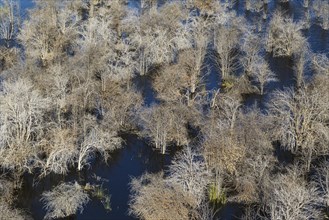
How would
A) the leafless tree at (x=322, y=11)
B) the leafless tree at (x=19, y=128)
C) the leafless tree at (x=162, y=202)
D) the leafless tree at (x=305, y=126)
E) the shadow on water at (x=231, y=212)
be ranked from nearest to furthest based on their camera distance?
the leafless tree at (x=162, y=202) < the shadow on water at (x=231, y=212) < the leafless tree at (x=19, y=128) < the leafless tree at (x=305, y=126) < the leafless tree at (x=322, y=11)

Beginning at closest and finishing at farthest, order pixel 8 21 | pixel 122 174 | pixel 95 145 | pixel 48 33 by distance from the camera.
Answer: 1. pixel 95 145
2. pixel 122 174
3. pixel 48 33
4. pixel 8 21

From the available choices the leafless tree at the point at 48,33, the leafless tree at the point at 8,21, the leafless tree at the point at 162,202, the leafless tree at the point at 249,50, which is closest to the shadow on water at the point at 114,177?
the leafless tree at the point at 162,202

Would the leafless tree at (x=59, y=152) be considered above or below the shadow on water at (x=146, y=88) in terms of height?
below

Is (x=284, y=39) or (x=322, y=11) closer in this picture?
(x=284, y=39)

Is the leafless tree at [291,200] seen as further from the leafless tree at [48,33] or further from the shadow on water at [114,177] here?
the leafless tree at [48,33]

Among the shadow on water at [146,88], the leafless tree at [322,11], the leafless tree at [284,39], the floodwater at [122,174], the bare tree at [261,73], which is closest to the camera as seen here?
the floodwater at [122,174]

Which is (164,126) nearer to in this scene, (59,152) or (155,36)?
(59,152)

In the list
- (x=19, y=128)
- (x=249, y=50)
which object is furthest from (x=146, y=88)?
(x=19, y=128)

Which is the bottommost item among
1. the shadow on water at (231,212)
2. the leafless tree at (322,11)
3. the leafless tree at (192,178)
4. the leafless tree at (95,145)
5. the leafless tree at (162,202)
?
the shadow on water at (231,212)

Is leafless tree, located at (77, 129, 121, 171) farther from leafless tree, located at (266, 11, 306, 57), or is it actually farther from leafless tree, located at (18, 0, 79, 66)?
leafless tree, located at (266, 11, 306, 57)

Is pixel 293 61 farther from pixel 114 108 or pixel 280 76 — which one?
pixel 114 108
